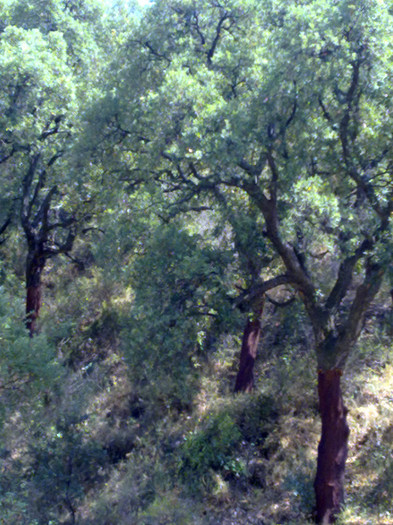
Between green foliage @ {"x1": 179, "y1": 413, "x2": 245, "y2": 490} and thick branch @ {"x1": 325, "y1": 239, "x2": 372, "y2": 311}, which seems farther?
green foliage @ {"x1": 179, "y1": 413, "x2": 245, "y2": 490}

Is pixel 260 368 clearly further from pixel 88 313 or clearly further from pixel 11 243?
pixel 11 243

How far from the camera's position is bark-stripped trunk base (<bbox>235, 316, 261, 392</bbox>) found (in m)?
10.8

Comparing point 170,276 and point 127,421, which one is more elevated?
point 170,276

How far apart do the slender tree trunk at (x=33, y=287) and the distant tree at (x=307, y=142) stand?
18.5 ft

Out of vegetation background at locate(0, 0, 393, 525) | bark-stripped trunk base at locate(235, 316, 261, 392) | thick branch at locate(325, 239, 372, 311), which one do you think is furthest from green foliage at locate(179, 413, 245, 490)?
thick branch at locate(325, 239, 372, 311)

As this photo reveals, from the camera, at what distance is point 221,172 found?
733 centimetres

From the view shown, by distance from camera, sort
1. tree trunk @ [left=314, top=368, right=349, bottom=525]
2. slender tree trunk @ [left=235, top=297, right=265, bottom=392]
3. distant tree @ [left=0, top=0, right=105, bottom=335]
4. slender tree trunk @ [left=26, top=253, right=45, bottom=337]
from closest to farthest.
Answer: tree trunk @ [left=314, top=368, right=349, bottom=525]
slender tree trunk @ [left=235, top=297, right=265, bottom=392]
distant tree @ [left=0, top=0, right=105, bottom=335]
slender tree trunk @ [left=26, top=253, right=45, bottom=337]

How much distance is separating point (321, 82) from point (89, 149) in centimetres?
356

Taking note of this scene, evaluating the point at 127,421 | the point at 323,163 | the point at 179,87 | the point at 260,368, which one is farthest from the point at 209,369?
the point at 179,87

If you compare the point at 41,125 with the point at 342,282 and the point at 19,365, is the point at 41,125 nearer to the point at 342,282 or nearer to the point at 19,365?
the point at 19,365

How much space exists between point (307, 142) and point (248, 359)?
4679 millimetres

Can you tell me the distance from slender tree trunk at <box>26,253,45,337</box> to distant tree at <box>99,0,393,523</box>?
5.63 meters

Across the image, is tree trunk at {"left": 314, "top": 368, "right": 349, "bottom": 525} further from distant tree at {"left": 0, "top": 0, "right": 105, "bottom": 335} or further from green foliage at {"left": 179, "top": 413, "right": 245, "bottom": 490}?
distant tree at {"left": 0, "top": 0, "right": 105, "bottom": 335}

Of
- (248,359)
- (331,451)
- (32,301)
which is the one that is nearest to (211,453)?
(248,359)
